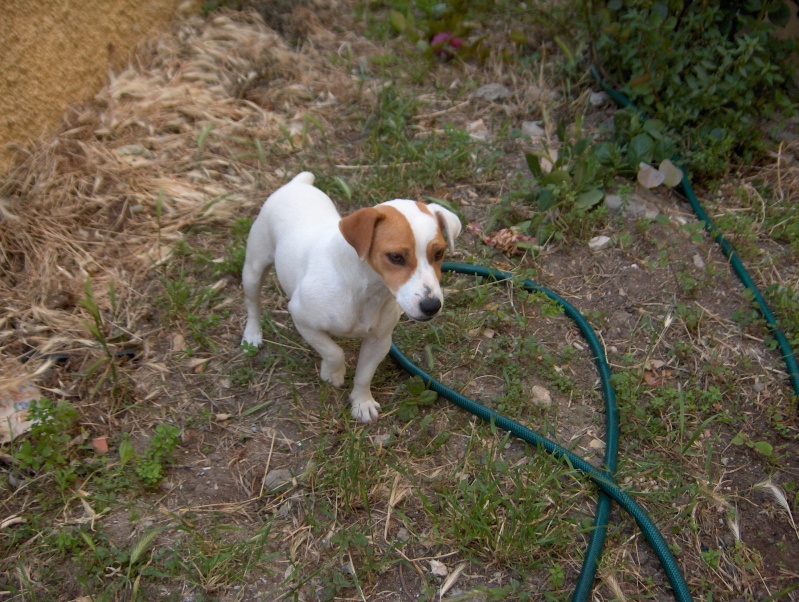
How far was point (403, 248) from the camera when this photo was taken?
2.48m

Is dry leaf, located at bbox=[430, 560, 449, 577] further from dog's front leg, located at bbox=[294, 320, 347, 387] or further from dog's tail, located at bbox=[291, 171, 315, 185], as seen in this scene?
dog's tail, located at bbox=[291, 171, 315, 185]

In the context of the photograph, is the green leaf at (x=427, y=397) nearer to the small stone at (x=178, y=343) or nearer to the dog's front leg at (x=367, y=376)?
the dog's front leg at (x=367, y=376)

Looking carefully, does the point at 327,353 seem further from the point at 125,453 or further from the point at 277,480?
the point at 125,453

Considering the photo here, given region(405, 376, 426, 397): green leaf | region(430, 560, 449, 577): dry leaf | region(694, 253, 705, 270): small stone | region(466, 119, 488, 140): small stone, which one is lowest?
region(430, 560, 449, 577): dry leaf

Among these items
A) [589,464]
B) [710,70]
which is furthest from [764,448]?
[710,70]

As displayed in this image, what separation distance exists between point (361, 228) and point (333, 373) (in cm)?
96

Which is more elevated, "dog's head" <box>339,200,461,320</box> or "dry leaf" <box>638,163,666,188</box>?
"dog's head" <box>339,200,461,320</box>

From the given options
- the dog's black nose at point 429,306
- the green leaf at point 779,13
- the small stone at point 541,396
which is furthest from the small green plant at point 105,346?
the green leaf at point 779,13

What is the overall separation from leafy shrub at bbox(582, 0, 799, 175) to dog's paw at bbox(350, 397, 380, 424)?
2.74 meters

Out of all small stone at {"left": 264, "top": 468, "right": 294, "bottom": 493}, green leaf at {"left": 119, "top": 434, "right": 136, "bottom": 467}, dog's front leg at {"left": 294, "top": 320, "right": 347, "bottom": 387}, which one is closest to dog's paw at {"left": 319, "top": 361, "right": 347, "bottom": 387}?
dog's front leg at {"left": 294, "top": 320, "right": 347, "bottom": 387}

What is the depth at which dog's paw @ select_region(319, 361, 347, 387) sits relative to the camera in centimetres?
314

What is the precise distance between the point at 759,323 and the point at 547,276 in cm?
116

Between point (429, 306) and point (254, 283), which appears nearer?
point (429, 306)

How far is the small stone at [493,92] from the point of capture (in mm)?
5332
